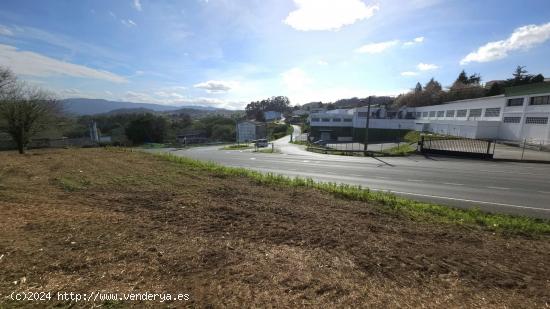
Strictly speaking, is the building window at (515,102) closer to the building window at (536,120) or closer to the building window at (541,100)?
the building window at (541,100)

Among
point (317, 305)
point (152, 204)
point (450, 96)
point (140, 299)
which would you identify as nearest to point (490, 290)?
point (317, 305)

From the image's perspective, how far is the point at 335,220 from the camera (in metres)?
6.27

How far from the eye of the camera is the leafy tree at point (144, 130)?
7344 cm

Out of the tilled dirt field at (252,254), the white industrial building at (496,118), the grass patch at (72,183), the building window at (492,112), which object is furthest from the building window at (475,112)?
the grass patch at (72,183)

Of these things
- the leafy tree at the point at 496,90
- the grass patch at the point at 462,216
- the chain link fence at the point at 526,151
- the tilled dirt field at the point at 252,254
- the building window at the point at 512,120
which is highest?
the leafy tree at the point at 496,90

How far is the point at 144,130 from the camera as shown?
73.8 metres

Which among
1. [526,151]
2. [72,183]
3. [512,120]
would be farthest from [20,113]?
[512,120]

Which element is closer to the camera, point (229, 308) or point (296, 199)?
point (229, 308)

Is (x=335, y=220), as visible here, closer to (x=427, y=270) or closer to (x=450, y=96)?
(x=427, y=270)

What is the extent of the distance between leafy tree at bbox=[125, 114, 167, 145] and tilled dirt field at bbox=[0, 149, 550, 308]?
2880 inches

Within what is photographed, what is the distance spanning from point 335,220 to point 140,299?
A: 4.44 meters

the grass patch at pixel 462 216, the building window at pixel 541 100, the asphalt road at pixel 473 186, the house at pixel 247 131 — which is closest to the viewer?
the grass patch at pixel 462 216

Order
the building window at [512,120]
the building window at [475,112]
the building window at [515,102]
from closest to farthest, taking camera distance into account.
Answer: the building window at [512,120] < the building window at [515,102] < the building window at [475,112]

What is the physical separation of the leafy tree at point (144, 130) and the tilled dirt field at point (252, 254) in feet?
240
